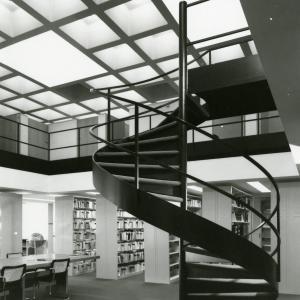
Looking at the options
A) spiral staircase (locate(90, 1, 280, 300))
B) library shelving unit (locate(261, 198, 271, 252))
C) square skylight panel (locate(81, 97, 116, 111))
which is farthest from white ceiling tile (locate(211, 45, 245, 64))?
library shelving unit (locate(261, 198, 271, 252))

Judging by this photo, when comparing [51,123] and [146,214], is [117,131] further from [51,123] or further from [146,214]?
[146,214]

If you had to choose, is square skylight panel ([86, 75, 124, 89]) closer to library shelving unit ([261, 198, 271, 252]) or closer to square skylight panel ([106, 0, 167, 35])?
square skylight panel ([106, 0, 167, 35])

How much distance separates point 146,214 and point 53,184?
288 inches

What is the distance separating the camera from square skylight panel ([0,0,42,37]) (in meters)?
6.39

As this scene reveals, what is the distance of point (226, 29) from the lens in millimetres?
6844

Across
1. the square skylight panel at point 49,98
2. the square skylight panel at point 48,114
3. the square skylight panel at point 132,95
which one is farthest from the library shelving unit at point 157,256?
the square skylight panel at point 48,114

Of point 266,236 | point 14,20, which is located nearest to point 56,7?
point 14,20

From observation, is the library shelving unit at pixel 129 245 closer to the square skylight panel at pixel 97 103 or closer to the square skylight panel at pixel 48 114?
the square skylight panel at pixel 97 103

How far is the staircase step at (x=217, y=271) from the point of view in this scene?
435 centimetres

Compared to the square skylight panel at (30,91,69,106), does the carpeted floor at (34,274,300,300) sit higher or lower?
lower

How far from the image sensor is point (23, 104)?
10.8m

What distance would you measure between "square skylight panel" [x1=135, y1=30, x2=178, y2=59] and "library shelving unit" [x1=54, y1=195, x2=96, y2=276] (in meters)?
5.88

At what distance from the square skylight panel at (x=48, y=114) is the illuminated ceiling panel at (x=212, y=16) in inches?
227

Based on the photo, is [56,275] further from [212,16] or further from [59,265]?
[212,16]
